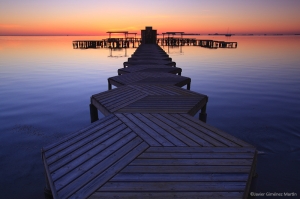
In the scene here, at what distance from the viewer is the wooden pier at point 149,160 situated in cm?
264

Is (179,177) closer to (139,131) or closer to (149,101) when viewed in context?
(139,131)

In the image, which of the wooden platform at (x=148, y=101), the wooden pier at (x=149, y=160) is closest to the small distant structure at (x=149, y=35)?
the wooden platform at (x=148, y=101)

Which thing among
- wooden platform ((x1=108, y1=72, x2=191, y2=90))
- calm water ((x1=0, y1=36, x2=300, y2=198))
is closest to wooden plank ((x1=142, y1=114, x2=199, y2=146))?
calm water ((x1=0, y1=36, x2=300, y2=198))

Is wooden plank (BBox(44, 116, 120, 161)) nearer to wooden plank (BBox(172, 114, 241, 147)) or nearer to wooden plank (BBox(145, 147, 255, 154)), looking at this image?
wooden plank (BBox(145, 147, 255, 154))

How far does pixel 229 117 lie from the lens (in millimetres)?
9164

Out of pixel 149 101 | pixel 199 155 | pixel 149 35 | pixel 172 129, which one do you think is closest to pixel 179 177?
pixel 199 155

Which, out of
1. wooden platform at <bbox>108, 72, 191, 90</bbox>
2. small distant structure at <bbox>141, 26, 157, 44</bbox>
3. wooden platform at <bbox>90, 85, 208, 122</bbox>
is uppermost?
small distant structure at <bbox>141, 26, 157, 44</bbox>

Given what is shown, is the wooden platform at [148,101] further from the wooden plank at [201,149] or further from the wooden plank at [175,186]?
the wooden plank at [175,186]

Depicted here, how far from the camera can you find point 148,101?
6.01 m

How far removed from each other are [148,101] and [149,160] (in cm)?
291

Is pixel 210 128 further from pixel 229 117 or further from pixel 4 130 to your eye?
pixel 4 130

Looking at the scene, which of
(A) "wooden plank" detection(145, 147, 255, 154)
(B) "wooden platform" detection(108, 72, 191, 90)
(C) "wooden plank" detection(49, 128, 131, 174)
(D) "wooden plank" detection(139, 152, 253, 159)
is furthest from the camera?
(B) "wooden platform" detection(108, 72, 191, 90)

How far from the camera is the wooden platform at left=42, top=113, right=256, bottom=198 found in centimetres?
263

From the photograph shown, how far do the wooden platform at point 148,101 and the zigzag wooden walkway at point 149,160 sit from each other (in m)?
0.34
